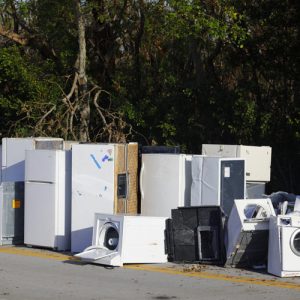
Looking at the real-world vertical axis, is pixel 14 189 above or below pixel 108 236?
above

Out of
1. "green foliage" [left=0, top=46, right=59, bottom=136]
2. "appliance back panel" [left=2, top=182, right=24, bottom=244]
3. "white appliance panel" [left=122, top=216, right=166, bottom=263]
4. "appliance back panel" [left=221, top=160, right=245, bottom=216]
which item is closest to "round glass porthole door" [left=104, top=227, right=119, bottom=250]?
"white appliance panel" [left=122, top=216, right=166, bottom=263]

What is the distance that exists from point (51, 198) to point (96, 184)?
918 millimetres

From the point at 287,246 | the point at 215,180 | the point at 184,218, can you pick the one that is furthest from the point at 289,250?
the point at 215,180

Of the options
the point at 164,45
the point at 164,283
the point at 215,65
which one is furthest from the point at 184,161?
the point at 164,45

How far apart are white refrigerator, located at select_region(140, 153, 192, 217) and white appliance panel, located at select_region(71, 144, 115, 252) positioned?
739 mm

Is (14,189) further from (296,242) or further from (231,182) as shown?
(296,242)

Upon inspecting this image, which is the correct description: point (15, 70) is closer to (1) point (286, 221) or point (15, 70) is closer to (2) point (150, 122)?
(2) point (150, 122)

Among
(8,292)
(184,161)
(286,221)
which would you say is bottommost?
(8,292)

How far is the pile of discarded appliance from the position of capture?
34.9 feet

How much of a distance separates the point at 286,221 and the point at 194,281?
1.60 m

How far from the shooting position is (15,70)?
20125 millimetres

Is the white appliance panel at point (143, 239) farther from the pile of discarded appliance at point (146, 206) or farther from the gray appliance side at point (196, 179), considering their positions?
the gray appliance side at point (196, 179)

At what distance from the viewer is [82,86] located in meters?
19.9

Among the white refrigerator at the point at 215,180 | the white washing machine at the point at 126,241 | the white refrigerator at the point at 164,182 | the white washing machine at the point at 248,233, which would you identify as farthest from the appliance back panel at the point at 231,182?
the white washing machine at the point at 126,241
